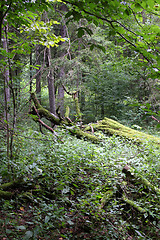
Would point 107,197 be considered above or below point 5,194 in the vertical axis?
below

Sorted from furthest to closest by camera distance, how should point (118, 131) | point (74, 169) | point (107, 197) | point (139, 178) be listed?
point (118, 131) → point (139, 178) → point (107, 197) → point (74, 169)

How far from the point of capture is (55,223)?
2.62 metres

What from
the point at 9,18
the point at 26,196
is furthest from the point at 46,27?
the point at 26,196

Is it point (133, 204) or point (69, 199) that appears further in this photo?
point (69, 199)

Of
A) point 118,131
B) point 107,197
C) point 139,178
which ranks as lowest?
point 107,197

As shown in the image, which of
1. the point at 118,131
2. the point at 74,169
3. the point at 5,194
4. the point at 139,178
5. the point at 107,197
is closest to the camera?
the point at 5,194

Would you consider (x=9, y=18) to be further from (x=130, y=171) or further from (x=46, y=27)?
(x=130, y=171)

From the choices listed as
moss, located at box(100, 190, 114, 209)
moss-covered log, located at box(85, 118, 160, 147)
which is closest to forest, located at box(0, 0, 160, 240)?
moss, located at box(100, 190, 114, 209)

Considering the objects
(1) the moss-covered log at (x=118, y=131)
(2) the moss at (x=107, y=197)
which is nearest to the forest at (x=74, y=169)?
(2) the moss at (x=107, y=197)

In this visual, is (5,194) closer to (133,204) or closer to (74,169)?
(74,169)

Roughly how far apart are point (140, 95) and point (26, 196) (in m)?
12.5

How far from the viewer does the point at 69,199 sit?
147 inches

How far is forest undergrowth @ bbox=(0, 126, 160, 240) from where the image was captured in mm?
2633

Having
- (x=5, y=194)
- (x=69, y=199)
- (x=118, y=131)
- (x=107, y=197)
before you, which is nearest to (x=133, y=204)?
(x=107, y=197)
